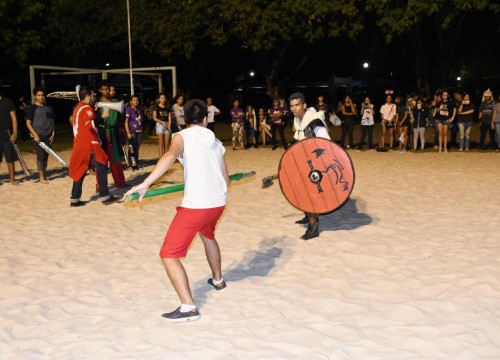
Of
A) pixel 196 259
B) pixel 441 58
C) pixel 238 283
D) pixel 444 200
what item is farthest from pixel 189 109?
pixel 441 58

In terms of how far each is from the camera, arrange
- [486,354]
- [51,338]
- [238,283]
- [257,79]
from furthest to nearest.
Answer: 1. [257,79]
2. [238,283]
3. [51,338]
4. [486,354]

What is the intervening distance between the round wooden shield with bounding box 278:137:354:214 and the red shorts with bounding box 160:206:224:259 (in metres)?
2.11

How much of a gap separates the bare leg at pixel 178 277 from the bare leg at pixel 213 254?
581 millimetres

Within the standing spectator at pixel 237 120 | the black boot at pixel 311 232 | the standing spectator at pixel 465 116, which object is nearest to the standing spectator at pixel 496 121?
the standing spectator at pixel 465 116

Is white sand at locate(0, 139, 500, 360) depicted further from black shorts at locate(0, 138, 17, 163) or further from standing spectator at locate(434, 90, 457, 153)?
standing spectator at locate(434, 90, 457, 153)

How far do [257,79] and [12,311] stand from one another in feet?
148

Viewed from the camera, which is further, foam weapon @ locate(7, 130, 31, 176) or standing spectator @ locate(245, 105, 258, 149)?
standing spectator @ locate(245, 105, 258, 149)

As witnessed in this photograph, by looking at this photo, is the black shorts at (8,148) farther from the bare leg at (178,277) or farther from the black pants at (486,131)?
the black pants at (486,131)

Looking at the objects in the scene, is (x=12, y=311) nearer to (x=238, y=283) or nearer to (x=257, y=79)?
(x=238, y=283)

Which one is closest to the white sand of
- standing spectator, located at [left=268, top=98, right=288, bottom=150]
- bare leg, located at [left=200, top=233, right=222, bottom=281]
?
bare leg, located at [left=200, top=233, right=222, bottom=281]

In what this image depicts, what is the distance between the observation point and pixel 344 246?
6914 mm

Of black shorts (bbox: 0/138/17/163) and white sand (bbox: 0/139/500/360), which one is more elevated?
black shorts (bbox: 0/138/17/163)

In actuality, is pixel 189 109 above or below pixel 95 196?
above

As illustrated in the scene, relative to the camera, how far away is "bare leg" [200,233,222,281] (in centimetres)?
532
